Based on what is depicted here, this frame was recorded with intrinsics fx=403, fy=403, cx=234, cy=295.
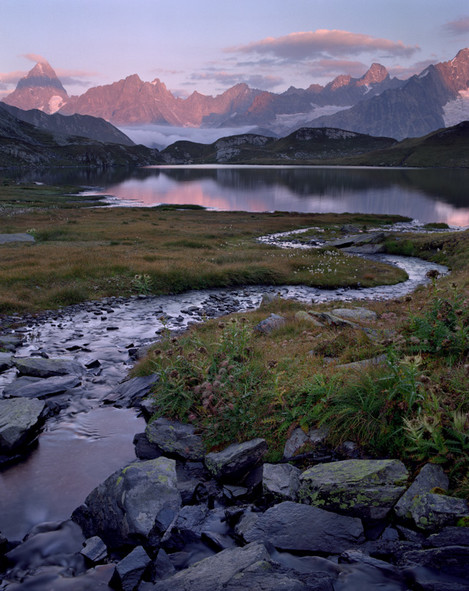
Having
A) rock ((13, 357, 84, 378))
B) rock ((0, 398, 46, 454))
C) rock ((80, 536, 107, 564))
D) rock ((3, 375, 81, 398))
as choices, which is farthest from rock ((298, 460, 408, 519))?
rock ((13, 357, 84, 378))

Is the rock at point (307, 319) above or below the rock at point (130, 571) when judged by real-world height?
above

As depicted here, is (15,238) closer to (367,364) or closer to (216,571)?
(367,364)

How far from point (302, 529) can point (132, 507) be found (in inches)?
109

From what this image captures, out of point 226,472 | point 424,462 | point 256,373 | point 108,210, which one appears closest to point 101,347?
point 256,373

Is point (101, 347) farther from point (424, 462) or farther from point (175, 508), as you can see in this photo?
point (424, 462)

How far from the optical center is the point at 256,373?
9.67 meters

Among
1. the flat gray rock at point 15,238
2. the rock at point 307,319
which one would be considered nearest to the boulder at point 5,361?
the rock at point 307,319

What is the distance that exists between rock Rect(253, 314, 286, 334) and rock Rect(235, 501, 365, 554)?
29.1 feet

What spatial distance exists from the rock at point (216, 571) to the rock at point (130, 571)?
191 mm

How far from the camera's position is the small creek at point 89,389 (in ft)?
24.9

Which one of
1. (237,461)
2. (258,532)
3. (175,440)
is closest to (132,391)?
(175,440)

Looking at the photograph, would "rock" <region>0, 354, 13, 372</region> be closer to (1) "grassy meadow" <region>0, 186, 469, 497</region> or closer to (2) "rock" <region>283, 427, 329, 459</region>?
(1) "grassy meadow" <region>0, 186, 469, 497</region>

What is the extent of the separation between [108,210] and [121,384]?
7282 cm

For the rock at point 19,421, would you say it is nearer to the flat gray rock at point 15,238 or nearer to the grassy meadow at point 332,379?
the grassy meadow at point 332,379
